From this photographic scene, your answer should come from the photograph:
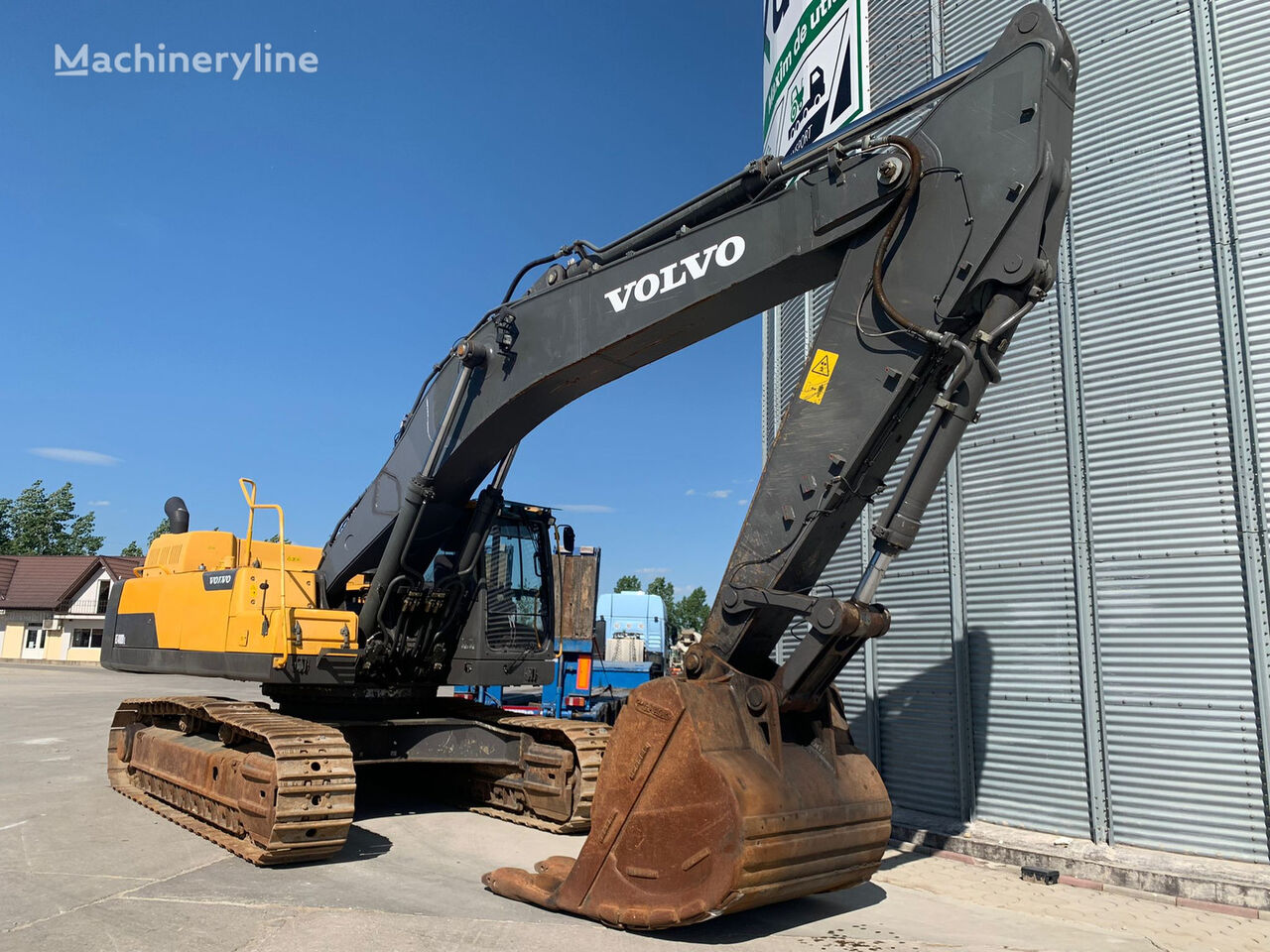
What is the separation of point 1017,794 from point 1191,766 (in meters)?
1.52

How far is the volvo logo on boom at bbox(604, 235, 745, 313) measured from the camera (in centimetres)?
587

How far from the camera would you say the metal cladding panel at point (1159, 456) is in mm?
7336

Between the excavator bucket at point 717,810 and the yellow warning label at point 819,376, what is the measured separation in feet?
5.41

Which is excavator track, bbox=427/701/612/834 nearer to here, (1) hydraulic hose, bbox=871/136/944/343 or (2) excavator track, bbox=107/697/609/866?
(2) excavator track, bbox=107/697/609/866

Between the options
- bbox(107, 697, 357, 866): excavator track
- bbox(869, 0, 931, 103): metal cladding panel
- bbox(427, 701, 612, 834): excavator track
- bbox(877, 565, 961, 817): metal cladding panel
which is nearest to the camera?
bbox(107, 697, 357, 866): excavator track

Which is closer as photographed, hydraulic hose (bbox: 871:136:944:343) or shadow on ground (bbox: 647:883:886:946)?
hydraulic hose (bbox: 871:136:944:343)

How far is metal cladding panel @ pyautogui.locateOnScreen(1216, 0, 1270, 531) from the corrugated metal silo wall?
2 centimetres

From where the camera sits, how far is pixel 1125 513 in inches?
318

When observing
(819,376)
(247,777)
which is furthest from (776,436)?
(247,777)

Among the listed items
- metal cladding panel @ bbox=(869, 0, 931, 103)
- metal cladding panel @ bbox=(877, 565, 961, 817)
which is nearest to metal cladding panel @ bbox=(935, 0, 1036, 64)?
metal cladding panel @ bbox=(869, 0, 931, 103)

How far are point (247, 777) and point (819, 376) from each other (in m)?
5.60

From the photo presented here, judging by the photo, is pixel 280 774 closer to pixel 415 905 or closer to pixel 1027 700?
pixel 415 905

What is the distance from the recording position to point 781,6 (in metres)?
13.2

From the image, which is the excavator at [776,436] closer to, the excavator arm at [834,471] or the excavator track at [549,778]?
the excavator arm at [834,471]
